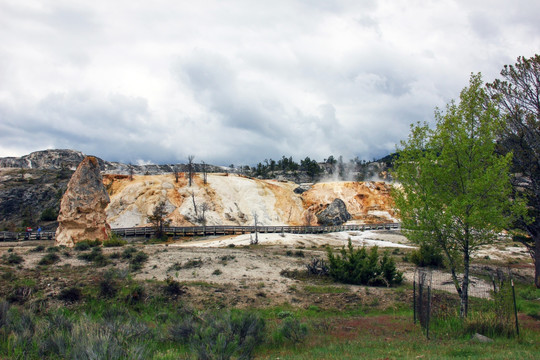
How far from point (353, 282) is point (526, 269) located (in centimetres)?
1479

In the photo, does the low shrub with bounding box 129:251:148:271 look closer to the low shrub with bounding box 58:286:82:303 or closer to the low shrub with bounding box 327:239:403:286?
the low shrub with bounding box 58:286:82:303

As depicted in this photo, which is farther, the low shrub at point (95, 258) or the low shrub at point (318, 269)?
the low shrub at point (95, 258)

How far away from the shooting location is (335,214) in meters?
70.8

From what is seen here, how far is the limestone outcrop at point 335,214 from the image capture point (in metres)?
70.0

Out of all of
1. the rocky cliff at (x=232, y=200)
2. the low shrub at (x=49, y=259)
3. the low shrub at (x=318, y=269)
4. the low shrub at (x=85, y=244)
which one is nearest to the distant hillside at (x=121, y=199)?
the rocky cliff at (x=232, y=200)

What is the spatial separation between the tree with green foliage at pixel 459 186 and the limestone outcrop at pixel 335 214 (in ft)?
187

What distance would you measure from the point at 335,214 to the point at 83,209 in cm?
4804

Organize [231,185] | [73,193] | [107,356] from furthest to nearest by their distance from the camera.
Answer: [231,185] → [73,193] → [107,356]

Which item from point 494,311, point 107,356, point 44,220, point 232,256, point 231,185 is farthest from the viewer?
point 231,185

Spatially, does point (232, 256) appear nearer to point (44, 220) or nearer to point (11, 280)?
point (11, 280)

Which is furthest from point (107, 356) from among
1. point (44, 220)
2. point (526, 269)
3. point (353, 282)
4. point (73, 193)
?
point (44, 220)

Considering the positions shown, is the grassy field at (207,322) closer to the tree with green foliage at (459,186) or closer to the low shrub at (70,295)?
the low shrub at (70,295)

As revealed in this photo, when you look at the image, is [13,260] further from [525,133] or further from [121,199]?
[121,199]

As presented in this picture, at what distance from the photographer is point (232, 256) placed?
25.1 meters
